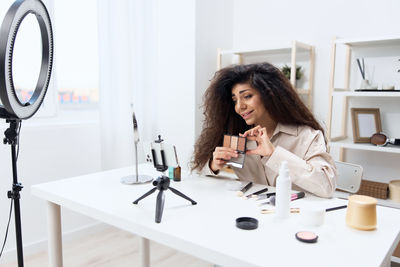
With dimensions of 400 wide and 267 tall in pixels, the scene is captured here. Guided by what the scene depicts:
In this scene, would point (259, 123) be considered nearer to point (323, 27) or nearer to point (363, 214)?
point (363, 214)

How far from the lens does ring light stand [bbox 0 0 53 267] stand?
3.27ft

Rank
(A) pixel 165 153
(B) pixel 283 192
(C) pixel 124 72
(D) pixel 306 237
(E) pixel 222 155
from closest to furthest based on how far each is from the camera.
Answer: (D) pixel 306 237, (B) pixel 283 192, (A) pixel 165 153, (E) pixel 222 155, (C) pixel 124 72

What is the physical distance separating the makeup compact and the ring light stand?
0.75 m

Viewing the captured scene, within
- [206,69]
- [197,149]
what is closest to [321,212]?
[197,149]

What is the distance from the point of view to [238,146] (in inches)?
52.9

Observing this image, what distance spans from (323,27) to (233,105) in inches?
49.6

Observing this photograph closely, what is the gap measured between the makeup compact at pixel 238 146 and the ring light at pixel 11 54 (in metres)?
0.75

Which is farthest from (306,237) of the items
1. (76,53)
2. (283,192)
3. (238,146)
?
(76,53)

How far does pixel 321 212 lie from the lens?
0.99 m

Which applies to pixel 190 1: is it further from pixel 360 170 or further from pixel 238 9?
pixel 360 170

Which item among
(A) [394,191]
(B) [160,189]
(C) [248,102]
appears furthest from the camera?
(A) [394,191]

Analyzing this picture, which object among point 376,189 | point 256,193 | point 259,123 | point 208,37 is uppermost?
point 208,37

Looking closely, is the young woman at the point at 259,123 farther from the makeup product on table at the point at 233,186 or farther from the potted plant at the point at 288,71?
the potted plant at the point at 288,71

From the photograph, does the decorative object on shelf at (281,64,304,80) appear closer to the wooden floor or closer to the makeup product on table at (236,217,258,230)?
the wooden floor
